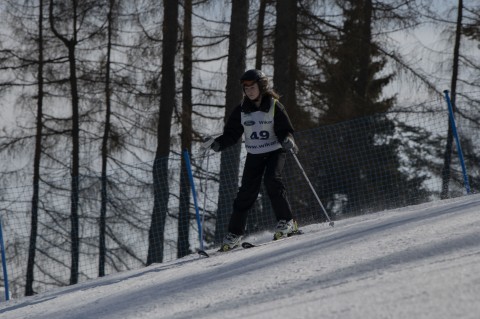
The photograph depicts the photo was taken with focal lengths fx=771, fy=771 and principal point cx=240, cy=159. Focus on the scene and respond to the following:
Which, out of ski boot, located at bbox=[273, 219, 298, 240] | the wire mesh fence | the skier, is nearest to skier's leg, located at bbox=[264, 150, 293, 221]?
the skier

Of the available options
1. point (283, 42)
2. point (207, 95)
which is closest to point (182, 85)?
point (207, 95)

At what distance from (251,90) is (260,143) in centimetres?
47

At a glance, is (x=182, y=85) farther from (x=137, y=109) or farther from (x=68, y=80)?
(x=68, y=80)

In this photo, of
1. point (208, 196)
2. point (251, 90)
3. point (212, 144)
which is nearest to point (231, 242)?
point (212, 144)

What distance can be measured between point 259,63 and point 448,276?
1176 centimetres

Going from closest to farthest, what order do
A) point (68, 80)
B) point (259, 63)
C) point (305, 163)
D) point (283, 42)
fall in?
1. point (305, 163)
2. point (283, 42)
3. point (259, 63)
4. point (68, 80)

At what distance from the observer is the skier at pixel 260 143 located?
6.61 m

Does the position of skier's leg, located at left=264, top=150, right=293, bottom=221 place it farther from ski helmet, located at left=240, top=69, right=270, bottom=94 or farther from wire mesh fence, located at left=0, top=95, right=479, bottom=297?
wire mesh fence, located at left=0, top=95, right=479, bottom=297

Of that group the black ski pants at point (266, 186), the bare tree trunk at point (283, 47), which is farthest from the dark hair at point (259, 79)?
the bare tree trunk at point (283, 47)

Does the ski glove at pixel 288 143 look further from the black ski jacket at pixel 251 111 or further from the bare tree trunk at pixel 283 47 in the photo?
the bare tree trunk at pixel 283 47

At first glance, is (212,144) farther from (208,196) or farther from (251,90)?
(208,196)

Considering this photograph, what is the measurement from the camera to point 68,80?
634 inches

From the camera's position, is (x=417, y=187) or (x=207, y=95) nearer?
(x=417, y=187)

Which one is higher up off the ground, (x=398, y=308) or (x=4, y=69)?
(x=4, y=69)
